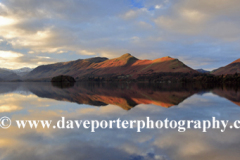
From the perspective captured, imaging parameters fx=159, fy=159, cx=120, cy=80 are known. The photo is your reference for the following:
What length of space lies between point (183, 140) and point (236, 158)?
72.6 inches

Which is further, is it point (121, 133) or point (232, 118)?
point (232, 118)

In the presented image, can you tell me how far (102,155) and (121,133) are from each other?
2193 mm

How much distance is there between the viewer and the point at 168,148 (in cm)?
588

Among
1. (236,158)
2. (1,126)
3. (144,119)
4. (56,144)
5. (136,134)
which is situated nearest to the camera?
(236,158)

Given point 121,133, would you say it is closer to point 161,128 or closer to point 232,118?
point 161,128

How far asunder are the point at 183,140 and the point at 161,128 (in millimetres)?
1689

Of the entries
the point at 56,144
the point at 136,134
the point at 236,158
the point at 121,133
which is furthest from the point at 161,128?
the point at 56,144

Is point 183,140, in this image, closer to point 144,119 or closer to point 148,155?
point 148,155

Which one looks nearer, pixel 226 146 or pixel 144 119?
pixel 226 146

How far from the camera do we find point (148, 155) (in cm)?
538

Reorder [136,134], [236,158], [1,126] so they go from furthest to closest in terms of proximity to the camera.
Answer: [1,126]
[136,134]
[236,158]

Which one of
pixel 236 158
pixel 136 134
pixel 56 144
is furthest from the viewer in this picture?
pixel 136 134

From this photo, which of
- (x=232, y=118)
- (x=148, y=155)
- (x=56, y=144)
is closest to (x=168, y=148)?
(x=148, y=155)

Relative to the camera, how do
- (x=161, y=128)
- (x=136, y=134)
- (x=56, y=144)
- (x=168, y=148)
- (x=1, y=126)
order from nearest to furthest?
(x=168, y=148)
(x=56, y=144)
(x=136, y=134)
(x=161, y=128)
(x=1, y=126)
